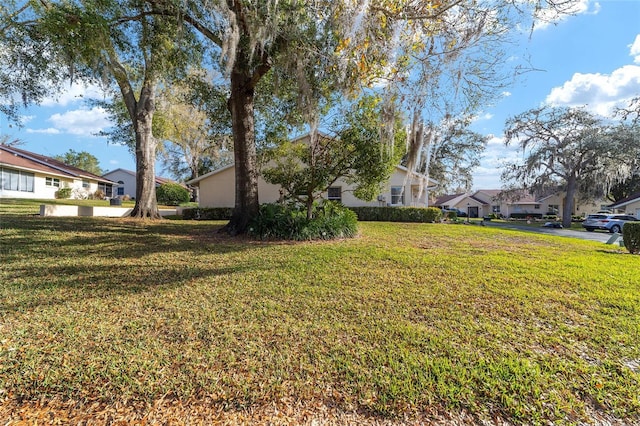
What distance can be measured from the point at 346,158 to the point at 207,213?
1056 cm

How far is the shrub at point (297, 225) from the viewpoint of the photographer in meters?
8.22

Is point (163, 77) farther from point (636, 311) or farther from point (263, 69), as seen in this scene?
point (636, 311)

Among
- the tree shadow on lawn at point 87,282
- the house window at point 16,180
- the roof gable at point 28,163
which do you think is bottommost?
the tree shadow on lawn at point 87,282

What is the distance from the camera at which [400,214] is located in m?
15.9

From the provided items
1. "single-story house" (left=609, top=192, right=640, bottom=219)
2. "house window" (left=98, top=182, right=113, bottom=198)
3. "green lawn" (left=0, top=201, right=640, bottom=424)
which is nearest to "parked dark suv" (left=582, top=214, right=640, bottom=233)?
"single-story house" (left=609, top=192, right=640, bottom=219)

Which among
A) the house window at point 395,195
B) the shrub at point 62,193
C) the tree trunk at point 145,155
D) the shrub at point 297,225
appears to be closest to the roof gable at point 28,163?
the shrub at point 62,193

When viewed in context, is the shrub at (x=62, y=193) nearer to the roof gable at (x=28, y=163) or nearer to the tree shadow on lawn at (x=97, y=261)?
the roof gable at (x=28, y=163)

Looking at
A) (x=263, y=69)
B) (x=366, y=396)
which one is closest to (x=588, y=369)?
(x=366, y=396)

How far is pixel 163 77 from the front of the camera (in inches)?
363

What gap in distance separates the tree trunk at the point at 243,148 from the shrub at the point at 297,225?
0.46 m

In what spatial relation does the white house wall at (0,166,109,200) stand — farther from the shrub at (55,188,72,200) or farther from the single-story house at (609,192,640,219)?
the single-story house at (609,192,640,219)

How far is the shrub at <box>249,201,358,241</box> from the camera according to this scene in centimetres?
822

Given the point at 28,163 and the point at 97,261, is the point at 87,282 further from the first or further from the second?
the point at 28,163

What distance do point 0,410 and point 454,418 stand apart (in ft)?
10.3
